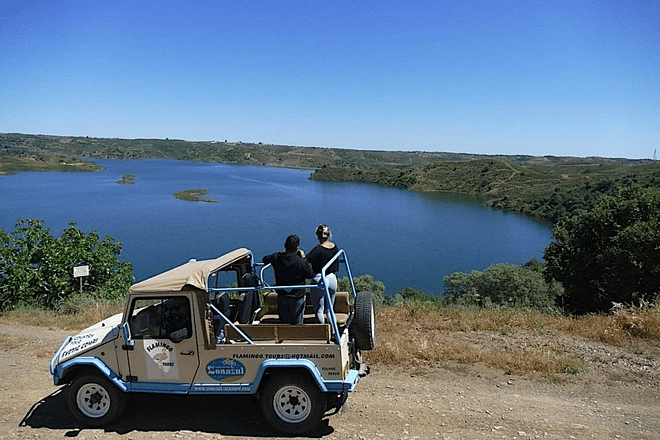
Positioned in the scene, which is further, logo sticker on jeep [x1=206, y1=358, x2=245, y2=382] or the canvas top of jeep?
logo sticker on jeep [x1=206, y1=358, x2=245, y2=382]

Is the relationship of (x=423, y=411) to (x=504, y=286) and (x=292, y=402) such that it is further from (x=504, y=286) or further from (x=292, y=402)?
(x=504, y=286)

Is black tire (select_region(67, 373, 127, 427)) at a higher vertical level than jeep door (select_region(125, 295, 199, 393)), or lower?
lower

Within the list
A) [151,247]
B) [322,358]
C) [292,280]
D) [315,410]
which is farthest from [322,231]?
[151,247]

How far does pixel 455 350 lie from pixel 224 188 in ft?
367

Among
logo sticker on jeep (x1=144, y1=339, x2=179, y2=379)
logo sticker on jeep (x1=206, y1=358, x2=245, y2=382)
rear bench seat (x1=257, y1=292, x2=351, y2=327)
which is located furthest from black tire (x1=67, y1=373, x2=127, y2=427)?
rear bench seat (x1=257, y1=292, x2=351, y2=327)

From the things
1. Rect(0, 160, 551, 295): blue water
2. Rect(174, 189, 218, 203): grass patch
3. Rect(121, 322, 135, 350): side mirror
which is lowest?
Rect(0, 160, 551, 295): blue water

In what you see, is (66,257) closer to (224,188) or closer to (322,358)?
(322,358)

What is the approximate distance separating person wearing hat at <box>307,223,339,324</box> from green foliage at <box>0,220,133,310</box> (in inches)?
348

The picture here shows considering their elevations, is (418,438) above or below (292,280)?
below

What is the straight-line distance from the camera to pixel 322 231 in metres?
5.90

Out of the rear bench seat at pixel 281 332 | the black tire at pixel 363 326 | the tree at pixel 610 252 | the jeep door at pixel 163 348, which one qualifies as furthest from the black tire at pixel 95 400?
the tree at pixel 610 252

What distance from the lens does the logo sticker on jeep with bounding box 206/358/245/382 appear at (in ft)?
16.2

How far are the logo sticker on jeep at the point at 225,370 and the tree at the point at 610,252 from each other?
14117mm

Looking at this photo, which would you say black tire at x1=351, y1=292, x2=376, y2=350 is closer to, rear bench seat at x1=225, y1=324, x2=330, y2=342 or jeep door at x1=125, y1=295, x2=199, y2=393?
rear bench seat at x1=225, y1=324, x2=330, y2=342
